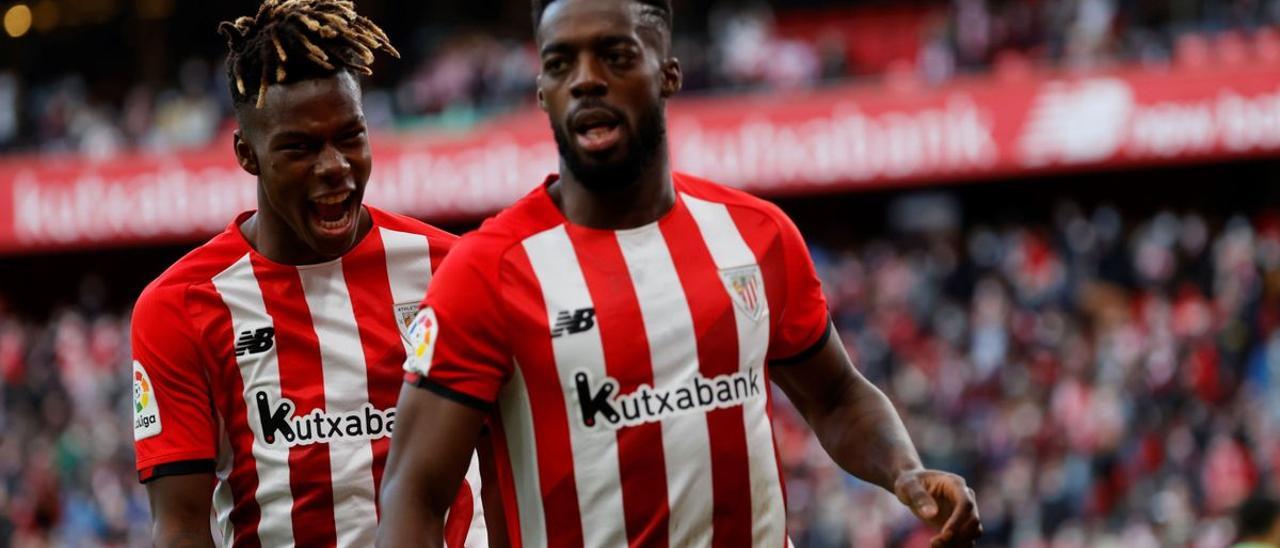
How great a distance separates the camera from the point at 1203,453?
41.9 ft

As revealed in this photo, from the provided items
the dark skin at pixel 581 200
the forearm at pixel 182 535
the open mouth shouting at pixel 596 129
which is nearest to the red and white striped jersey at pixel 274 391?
the forearm at pixel 182 535

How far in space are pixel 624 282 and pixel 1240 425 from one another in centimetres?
1037

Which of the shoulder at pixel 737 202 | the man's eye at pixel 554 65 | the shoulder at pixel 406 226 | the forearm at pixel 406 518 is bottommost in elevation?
the forearm at pixel 406 518

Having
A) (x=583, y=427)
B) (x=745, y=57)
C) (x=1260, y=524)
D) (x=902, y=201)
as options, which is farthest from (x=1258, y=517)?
(x=902, y=201)

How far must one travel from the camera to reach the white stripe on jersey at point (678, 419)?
332 cm

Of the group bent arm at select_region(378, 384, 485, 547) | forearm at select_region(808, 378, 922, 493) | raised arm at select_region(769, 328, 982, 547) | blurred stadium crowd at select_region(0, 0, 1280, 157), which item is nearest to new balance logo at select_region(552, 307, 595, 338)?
bent arm at select_region(378, 384, 485, 547)

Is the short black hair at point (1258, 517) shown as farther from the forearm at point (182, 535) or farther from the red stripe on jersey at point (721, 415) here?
the forearm at point (182, 535)

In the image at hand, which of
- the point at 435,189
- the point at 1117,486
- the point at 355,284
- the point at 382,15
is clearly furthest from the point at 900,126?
the point at 355,284

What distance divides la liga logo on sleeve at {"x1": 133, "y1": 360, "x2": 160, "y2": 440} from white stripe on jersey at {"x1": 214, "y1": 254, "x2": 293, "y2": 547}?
193 mm

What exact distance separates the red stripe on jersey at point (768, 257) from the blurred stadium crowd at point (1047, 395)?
324 inches

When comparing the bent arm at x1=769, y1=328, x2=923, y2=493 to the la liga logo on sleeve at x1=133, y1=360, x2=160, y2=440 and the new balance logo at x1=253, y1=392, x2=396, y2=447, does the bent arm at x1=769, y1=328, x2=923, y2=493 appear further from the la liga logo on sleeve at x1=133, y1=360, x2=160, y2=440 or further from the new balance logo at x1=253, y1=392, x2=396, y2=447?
the la liga logo on sleeve at x1=133, y1=360, x2=160, y2=440

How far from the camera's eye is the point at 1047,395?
→ 14.4 m

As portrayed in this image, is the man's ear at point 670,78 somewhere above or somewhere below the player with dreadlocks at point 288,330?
above

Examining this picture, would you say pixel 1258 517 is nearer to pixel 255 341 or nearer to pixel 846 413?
pixel 846 413
